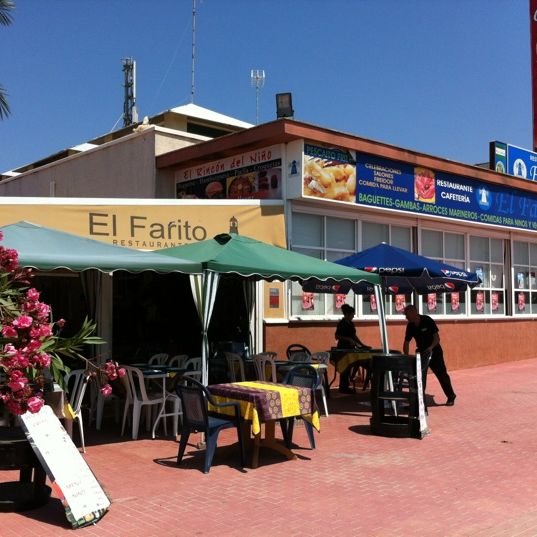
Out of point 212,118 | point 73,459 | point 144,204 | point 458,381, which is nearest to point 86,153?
point 212,118

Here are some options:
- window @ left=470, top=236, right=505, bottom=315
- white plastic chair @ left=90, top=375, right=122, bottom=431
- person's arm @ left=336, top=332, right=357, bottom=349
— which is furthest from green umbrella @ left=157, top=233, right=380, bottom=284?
window @ left=470, top=236, right=505, bottom=315

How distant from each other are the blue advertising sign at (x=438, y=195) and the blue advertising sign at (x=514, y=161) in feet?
3.43

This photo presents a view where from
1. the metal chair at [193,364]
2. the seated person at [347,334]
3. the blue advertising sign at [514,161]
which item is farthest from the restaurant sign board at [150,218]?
the blue advertising sign at [514,161]

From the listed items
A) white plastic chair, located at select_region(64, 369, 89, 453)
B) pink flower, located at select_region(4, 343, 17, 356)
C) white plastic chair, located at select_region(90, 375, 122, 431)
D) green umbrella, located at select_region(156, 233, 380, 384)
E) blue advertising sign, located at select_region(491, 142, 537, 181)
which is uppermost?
blue advertising sign, located at select_region(491, 142, 537, 181)

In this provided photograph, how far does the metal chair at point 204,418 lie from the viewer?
672cm

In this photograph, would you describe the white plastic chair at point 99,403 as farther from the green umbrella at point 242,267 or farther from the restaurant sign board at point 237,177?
the restaurant sign board at point 237,177

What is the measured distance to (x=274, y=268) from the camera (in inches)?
337

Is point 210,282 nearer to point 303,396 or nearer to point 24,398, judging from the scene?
point 303,396

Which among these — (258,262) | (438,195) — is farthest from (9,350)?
(438,195)

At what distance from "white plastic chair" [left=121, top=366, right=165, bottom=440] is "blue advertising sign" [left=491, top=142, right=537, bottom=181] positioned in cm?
1365

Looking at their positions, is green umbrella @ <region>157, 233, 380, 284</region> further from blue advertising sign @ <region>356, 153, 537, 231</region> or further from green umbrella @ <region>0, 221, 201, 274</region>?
blue advertising sign @ <region>356, 153, 537, 231</region>

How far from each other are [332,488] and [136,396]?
3.21 meters

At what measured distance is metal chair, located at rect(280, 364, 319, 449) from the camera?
7523mm

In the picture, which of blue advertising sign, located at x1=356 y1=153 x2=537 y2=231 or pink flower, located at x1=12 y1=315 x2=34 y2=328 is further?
blue advertising sign, located at x1=356 y1=153 x2=537 y2=231
